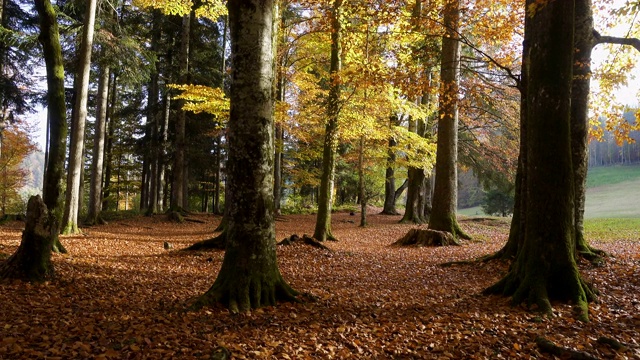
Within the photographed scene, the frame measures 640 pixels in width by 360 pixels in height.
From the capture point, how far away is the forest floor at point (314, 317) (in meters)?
3.86

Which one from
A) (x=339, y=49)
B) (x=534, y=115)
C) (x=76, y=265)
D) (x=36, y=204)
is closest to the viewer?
(x=534, y=115)

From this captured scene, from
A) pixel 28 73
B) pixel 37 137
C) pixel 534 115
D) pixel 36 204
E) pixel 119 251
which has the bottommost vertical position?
pixel 119 251

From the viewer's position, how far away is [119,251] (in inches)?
392

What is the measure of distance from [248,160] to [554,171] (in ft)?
13.5

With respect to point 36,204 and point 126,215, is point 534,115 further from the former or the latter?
point 126,215

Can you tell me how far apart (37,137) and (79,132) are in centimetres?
2105

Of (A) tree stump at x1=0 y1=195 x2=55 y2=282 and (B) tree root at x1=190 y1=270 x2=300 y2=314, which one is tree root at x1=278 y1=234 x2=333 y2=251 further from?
(A) tree stump at x1=0 y1=195 x2=55 y2=282

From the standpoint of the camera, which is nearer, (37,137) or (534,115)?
(534,115)

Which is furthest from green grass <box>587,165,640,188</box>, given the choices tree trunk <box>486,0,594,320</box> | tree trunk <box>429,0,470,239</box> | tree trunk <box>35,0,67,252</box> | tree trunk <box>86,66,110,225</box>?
tree trunk <box>35,0,67,252</box>

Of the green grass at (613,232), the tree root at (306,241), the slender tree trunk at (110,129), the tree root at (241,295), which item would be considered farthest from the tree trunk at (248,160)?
the slender tree trunk at (110,129)

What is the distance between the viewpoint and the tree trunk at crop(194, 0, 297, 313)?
16.2ft

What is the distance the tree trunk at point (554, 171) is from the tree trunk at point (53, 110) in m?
8.30

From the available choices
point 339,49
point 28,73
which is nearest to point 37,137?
point 28,73

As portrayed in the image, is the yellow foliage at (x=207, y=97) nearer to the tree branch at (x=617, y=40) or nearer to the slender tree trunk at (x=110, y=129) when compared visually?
the tree branch at (x=617, y=40)
